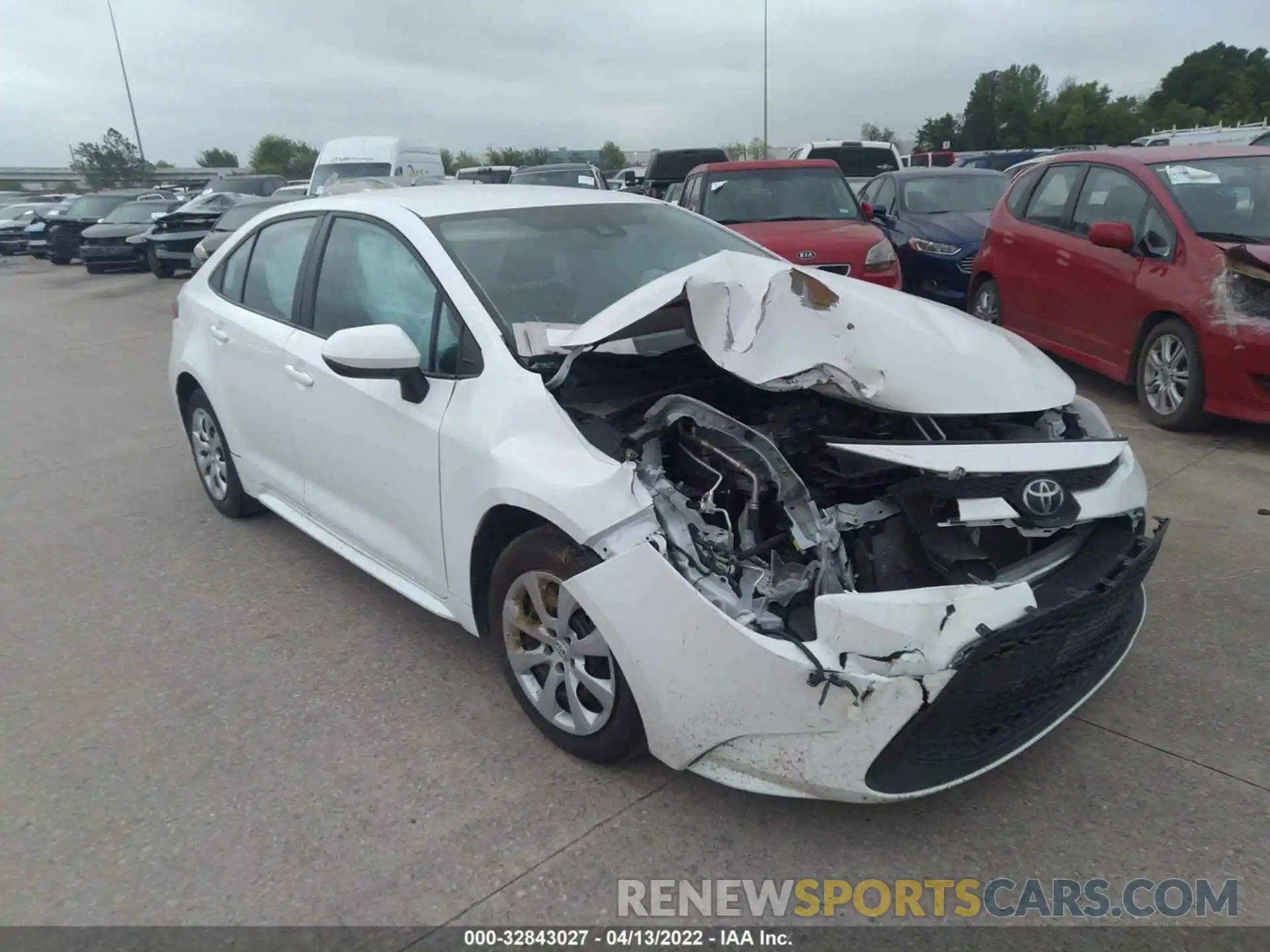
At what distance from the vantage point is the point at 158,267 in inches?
734

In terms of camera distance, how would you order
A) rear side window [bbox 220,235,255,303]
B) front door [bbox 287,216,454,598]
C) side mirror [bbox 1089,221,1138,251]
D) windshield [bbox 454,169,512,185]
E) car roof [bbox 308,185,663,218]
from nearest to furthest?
1. front door [bbox 287,216,454,598]
2. car roof [bbox 308,185,663,218]
3. rear side window [bbox 220,235,255,303]
4. side mirror [bbox 1089,221,1138,251]
5. windshield [bbox 454,169,512,185]

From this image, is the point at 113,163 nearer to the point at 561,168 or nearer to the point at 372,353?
the point at 561,168

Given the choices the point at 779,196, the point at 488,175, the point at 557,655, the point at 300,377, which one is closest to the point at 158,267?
the point at 488,175

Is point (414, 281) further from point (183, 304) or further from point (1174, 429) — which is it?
point (1174, 429)

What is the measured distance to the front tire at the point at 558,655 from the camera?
9.24 feet

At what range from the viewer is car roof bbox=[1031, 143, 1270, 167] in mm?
6402

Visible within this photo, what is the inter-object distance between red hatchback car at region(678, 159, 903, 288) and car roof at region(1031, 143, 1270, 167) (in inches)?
66.2

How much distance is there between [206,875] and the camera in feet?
8.76

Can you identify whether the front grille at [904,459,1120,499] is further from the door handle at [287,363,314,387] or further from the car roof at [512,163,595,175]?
the car roof at [512,163,595,175]

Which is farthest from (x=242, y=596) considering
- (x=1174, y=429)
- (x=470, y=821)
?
(x=1174, y=429)

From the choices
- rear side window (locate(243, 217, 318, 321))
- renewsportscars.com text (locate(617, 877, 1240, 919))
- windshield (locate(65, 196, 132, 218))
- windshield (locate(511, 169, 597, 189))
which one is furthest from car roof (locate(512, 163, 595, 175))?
renewsportscars.com text (locate(617, 877, 1240, 919))

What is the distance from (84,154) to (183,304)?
60158mm

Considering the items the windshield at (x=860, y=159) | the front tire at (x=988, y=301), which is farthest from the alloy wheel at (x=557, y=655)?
the windshield at (x=860, y=159)

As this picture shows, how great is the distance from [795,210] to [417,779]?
23.3 feet
